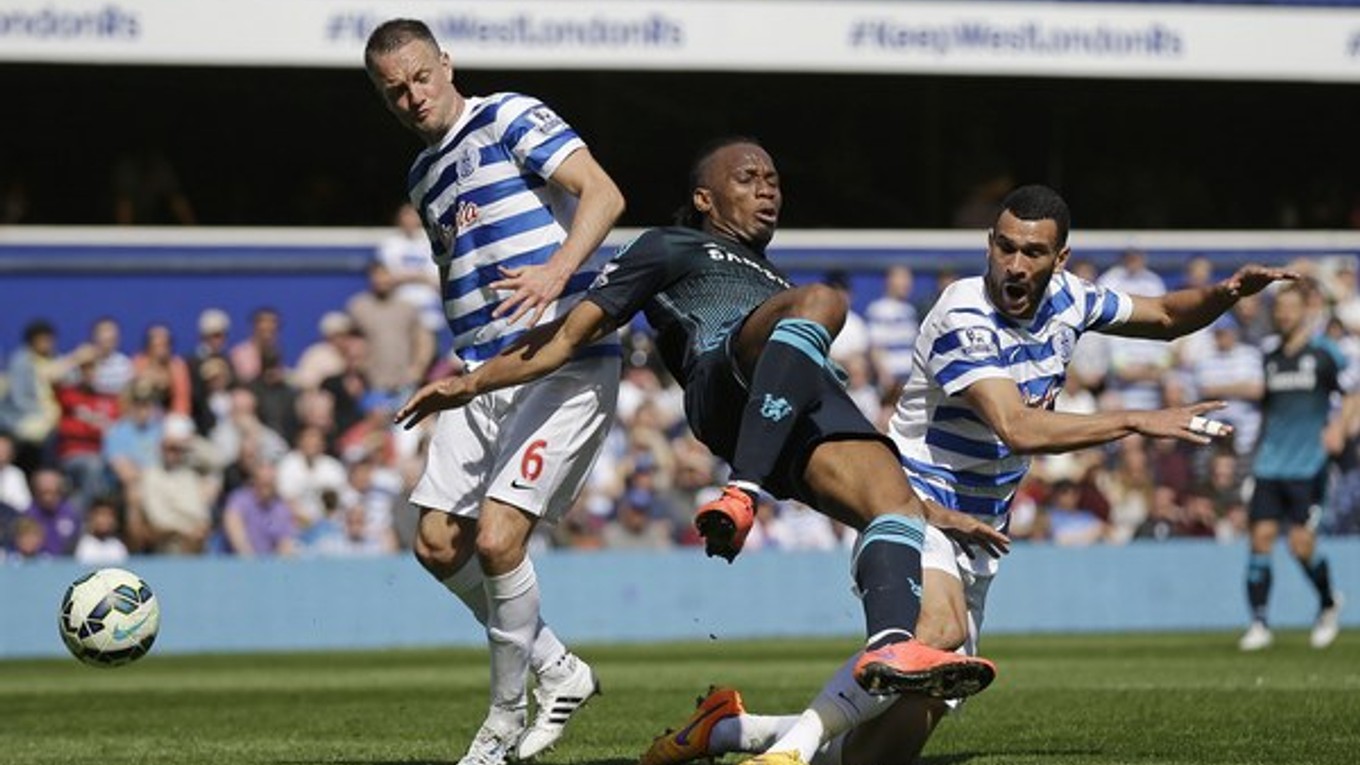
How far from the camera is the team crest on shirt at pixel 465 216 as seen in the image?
9.93 m

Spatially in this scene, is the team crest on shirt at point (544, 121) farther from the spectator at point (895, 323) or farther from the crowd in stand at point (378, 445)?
the spectator at point (895, 323)

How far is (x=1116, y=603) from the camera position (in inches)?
899

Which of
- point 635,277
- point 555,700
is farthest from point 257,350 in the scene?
point 635,277

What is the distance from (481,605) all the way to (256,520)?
10805 mm

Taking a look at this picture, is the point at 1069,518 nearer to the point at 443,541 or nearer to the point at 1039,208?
the point at 443,541

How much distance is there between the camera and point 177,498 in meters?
20.7

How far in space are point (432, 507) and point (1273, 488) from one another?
10869mm

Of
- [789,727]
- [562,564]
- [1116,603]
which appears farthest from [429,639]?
[789,727]

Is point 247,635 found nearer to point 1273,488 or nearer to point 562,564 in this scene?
point 562,564

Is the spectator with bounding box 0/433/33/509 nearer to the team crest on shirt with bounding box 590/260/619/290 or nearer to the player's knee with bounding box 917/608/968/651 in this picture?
the team crest on shirt with bounding box 590/260/619/290

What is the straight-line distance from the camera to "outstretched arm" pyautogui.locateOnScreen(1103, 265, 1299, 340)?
9727 mm

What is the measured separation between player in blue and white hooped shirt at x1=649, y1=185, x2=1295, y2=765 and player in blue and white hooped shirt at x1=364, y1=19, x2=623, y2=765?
1289 mm

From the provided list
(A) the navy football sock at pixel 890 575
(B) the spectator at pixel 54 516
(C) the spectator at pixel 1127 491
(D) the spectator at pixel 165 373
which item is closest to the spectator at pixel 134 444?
(D) the spectator at pixel 165 373

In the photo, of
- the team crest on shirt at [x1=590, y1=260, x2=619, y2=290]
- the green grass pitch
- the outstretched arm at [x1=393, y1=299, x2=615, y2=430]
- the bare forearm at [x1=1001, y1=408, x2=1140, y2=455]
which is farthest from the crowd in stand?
the bare forearm at [x1=1001, y1=408, x2=1140, y2=455]
